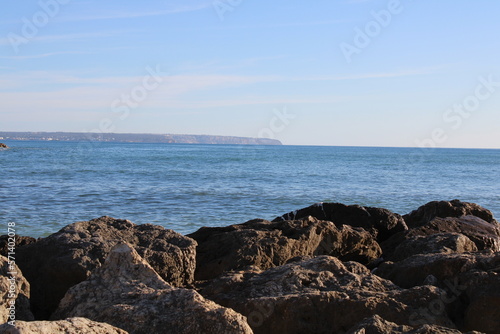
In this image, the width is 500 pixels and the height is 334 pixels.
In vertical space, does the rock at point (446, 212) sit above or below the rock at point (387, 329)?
below

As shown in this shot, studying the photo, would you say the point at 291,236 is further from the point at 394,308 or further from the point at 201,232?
the point at 394,308

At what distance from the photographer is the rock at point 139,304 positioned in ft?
11.7

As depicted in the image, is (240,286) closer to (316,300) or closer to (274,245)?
(316,300)

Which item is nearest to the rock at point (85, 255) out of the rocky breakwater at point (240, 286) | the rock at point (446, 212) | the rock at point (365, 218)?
the rocky breakwater at point (240, 286)

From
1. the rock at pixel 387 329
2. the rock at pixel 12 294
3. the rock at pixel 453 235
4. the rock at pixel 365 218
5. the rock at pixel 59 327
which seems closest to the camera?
the rock at pixel 59 327

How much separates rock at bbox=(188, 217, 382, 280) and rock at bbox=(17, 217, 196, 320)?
23.1 inches

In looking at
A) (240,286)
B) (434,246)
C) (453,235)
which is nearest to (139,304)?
(240,286)

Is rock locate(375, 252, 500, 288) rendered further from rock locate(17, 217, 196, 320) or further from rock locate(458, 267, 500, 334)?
rock locate(17, 217, 196, 320)

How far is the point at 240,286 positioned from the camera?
4.80 meters

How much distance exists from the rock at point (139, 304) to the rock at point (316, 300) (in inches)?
24.7

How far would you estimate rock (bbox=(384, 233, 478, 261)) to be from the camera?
6.50 metres

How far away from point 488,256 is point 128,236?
Answer: 364 cm

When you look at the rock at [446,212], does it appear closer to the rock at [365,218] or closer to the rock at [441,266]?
the rock at [365,218]

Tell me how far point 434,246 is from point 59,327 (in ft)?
15.4
